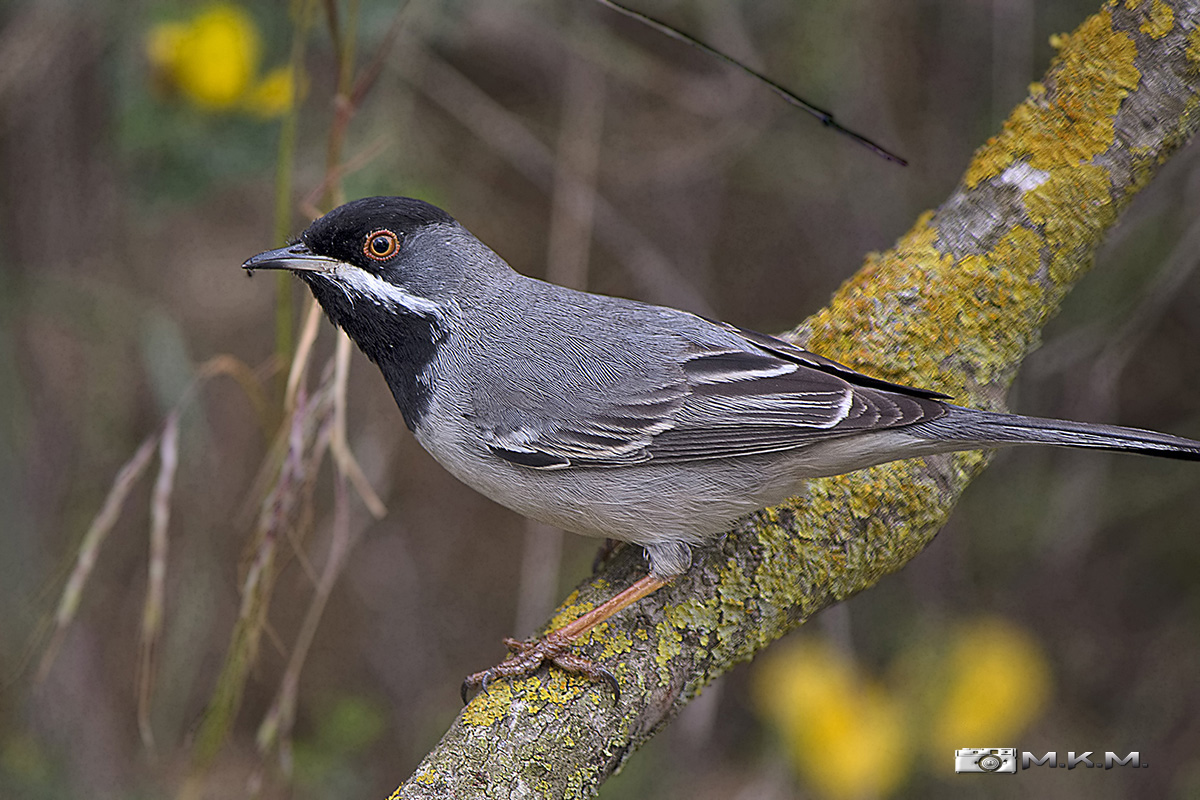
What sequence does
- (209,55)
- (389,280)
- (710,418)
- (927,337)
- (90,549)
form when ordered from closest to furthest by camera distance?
1. (90,549)
2. (710,418)
3. (389,280)
4. (927,337)
5. (209,55)

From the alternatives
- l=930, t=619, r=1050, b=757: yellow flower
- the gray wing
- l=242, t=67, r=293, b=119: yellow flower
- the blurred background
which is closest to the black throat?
the gray wing

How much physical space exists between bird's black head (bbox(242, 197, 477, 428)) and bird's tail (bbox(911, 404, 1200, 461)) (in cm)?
162

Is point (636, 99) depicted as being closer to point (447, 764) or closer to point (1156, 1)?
point (1156, 1)

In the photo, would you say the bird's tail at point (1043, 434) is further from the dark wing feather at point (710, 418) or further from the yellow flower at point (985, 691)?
the yellow flower at point (985, 691)

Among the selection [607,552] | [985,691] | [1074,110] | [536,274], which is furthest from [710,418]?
[536,274]

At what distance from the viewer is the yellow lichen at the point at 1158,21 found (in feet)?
→ 11.5

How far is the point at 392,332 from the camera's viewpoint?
11.7ft

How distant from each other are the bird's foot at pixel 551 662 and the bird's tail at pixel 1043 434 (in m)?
1.16

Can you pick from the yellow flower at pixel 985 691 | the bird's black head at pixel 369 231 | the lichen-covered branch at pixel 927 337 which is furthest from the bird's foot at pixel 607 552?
the yellow flower at pixel 985 691

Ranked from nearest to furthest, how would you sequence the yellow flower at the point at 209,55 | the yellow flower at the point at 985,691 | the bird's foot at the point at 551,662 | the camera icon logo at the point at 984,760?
the bird's foot at the point at 551,662 < the camera icon logo at the point at 984,760 < the yellow flower at the point at 209,55 < the yellow flower at the point at 985,691

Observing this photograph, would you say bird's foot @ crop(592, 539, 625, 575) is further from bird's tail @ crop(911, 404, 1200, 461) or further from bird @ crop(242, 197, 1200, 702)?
bird's tail @ crop(911, 404, 1200, 461)

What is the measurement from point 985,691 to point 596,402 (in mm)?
2921

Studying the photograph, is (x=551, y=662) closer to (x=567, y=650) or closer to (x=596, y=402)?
(x=567, y=650)

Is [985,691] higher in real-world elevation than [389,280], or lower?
higher
